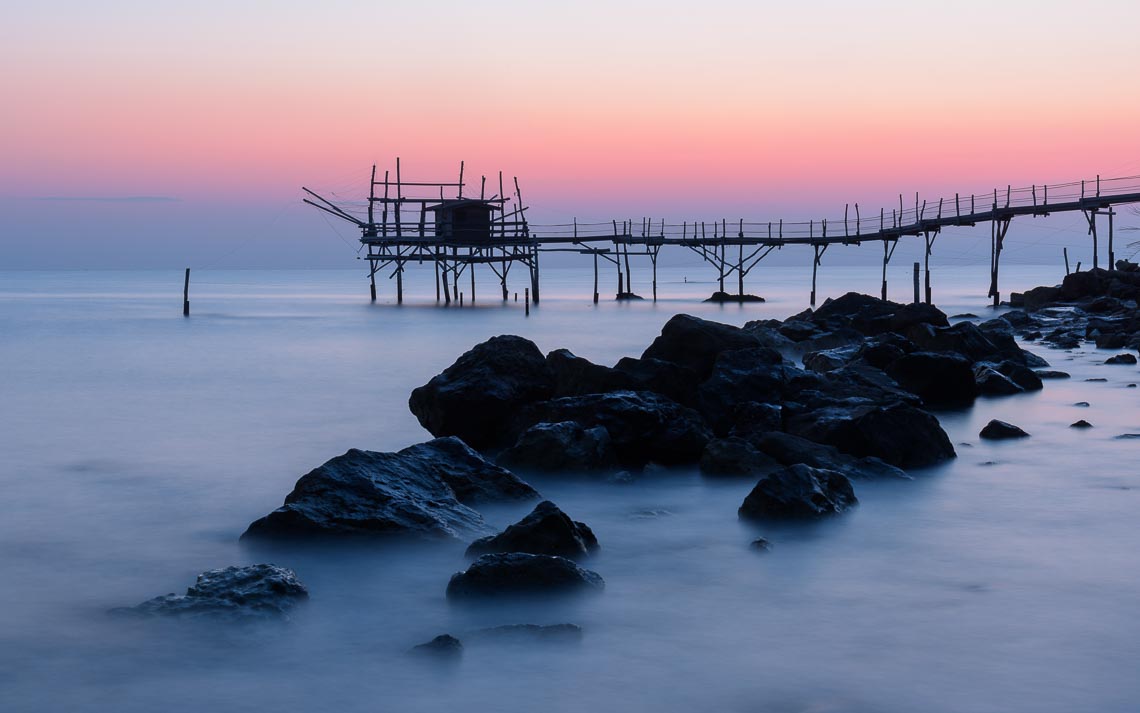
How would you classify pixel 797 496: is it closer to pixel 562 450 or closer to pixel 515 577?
pixel 562 450

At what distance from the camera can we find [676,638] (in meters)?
6.34

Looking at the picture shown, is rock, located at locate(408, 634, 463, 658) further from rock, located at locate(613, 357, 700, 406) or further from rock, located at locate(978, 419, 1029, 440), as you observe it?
rock, located at locate(978, 419, 1029, 440)

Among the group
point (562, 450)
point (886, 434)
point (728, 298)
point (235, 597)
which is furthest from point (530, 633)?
point (728, 298)

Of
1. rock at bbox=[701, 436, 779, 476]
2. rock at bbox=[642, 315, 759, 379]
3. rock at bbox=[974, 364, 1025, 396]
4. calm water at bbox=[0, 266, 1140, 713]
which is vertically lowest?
calm water at bbox=[0, 266, 1140, 713]

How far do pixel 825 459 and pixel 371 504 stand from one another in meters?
4.24

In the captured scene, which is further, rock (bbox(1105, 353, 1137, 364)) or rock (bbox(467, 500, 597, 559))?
rock (bbox(1105, 353, 1137, 364))

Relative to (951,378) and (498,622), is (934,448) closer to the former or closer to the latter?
(951,378)

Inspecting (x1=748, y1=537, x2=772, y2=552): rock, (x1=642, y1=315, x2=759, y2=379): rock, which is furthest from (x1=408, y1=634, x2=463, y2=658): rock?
(x1=642, y1=315, x2=759, y2=379): rock

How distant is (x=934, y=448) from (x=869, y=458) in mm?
1038

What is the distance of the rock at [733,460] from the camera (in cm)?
1044

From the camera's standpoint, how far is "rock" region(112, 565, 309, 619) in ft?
21.1

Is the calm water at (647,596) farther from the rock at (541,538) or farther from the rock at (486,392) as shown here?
the rock at (486,392)

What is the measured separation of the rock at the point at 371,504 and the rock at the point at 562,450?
69.8 inches

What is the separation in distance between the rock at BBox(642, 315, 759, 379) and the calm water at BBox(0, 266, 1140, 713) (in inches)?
110
